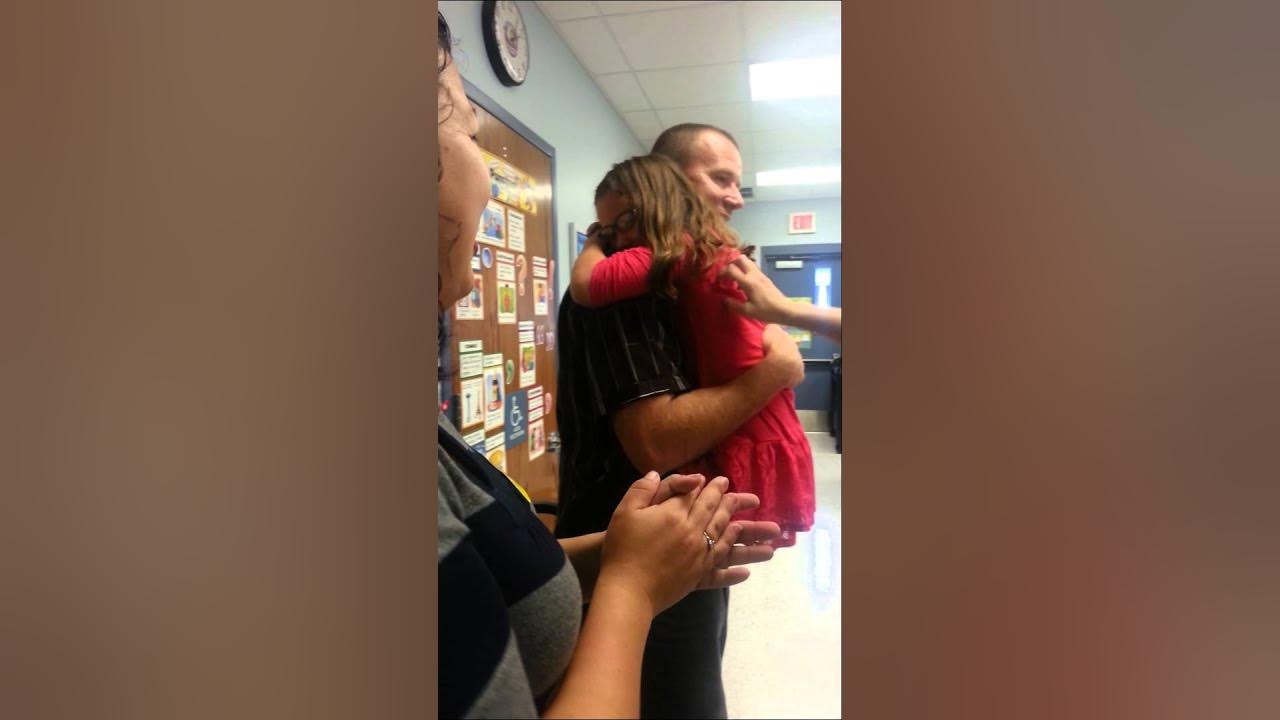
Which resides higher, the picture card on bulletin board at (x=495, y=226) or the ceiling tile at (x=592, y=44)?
the ceiling tile at (x=592, y=44)

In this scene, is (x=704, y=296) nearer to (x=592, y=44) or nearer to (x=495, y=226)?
(x=495, y=226)

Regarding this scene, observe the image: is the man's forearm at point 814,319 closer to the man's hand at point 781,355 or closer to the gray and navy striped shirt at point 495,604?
the man's hand at point 781,355

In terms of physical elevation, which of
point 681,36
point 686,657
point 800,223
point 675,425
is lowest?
point 686,657

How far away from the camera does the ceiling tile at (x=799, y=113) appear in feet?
1.18

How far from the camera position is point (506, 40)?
503 millimetres

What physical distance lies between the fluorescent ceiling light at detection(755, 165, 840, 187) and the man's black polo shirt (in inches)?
4.0

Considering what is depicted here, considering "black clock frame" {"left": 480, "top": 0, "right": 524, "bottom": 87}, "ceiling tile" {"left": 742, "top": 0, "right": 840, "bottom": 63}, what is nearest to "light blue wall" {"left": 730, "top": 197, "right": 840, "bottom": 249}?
"ceiling tile" {"left": 742, "top": 0, "right": 840, "bottom": 63}

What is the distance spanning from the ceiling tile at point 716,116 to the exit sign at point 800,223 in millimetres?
129

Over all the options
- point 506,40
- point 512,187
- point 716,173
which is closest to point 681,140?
point 716,173

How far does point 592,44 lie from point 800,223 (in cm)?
41
